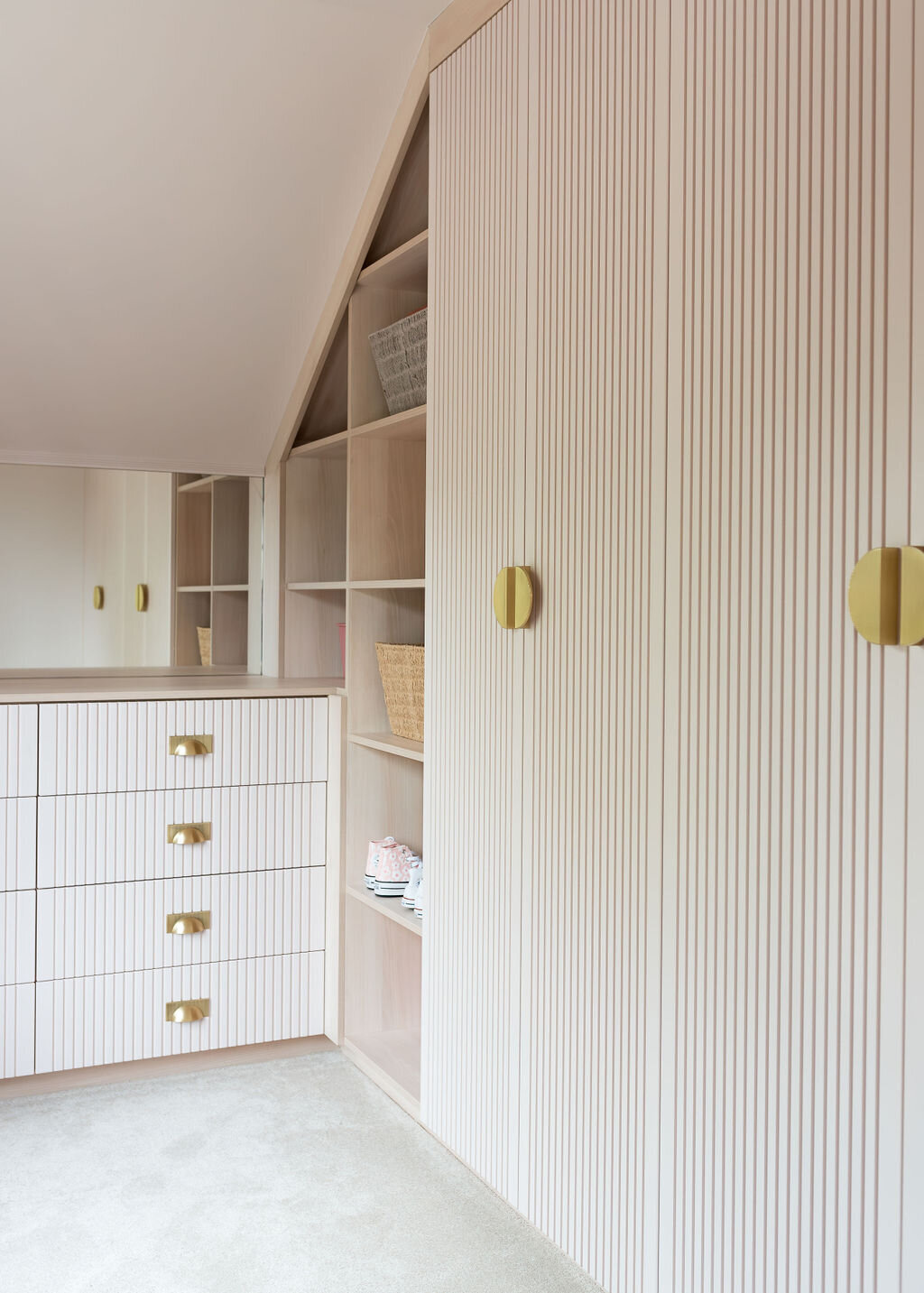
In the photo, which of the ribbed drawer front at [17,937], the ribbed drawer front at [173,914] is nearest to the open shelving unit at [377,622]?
the ribbed drawer front at [173,914]

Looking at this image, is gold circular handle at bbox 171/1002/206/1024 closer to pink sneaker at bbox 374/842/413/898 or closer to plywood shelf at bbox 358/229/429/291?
pink sneaker at bbox 374/842/413/898

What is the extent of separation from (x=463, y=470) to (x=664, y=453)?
0.59 meters

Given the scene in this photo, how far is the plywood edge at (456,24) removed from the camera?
192 cm

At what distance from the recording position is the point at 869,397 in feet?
3.77

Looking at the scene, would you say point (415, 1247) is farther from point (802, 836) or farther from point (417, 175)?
point (417, 175)

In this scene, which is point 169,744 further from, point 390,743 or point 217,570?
point 217,570

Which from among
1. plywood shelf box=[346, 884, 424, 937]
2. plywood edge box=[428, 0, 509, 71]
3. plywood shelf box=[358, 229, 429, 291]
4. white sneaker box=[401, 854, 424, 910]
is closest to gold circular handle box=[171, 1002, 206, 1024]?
plywood shelf box=[346, 884, 424, 937]

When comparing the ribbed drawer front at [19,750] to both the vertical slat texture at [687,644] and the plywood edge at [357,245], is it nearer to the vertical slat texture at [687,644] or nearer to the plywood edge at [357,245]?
the vertical slat texture at [687,644]

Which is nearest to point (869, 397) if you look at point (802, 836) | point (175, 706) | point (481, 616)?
point (802, 836)

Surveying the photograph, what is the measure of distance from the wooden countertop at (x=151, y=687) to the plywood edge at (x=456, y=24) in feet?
4.32

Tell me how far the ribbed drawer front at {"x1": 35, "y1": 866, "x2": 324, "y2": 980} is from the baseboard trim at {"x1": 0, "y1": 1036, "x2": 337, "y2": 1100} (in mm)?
214

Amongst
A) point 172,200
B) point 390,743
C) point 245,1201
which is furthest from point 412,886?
point 172,200

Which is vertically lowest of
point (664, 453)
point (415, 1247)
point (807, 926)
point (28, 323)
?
point (415, 1247)

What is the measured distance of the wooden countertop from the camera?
2320 mm
